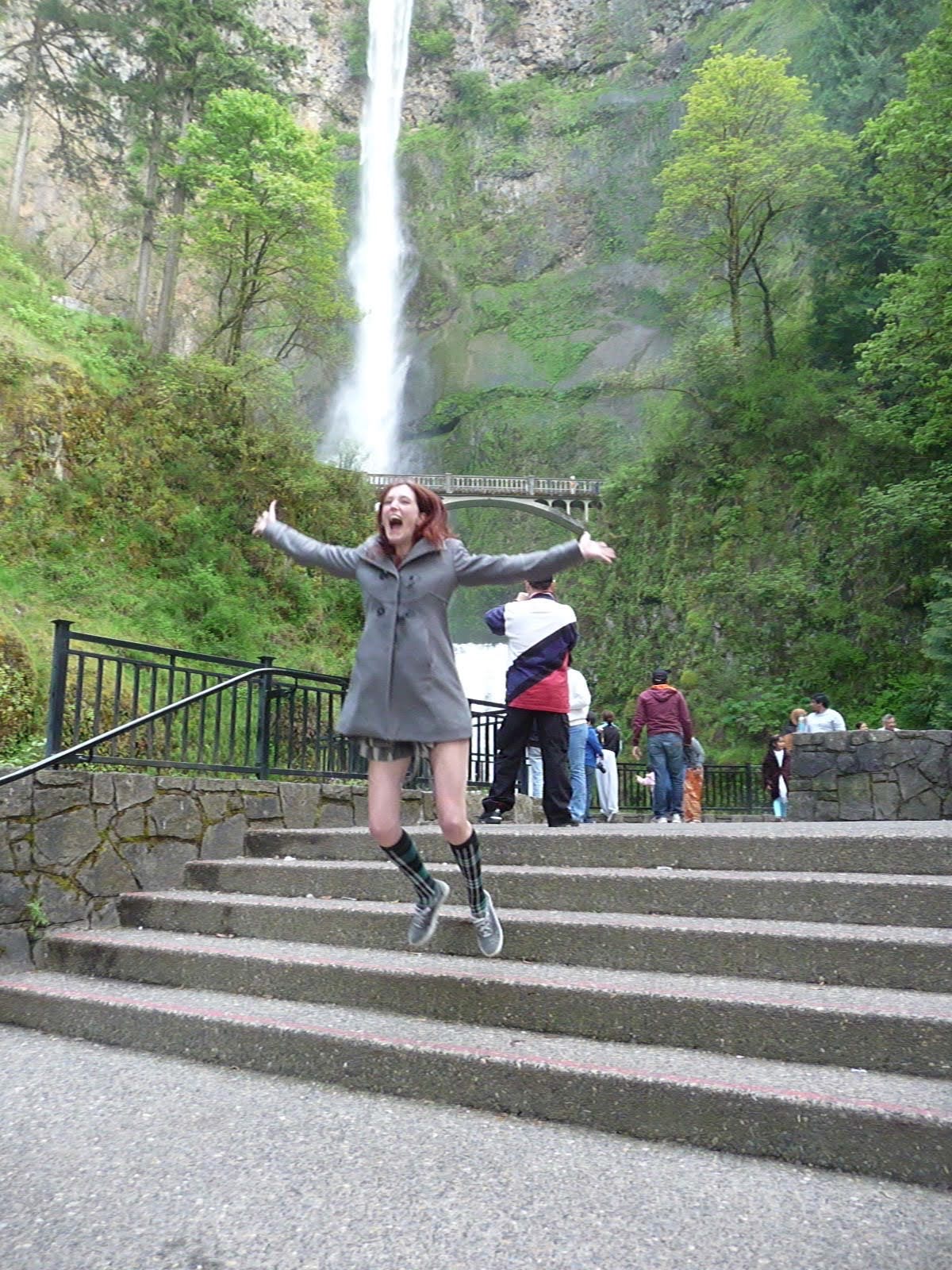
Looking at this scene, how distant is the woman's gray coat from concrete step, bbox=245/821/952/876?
5.96ft

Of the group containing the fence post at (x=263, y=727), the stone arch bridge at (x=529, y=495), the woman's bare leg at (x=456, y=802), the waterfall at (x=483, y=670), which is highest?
the stone arch bridge at (x=529, y=495)

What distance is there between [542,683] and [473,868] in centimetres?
263

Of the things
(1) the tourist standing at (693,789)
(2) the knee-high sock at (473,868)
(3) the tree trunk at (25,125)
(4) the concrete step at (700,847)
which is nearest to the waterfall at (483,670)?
(1) the tourist standing at (693,789)

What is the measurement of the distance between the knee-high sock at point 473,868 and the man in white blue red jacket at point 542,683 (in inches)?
96.6

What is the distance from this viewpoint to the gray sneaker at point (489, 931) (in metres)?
4.00

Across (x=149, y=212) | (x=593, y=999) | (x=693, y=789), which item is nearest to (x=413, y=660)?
(x=593, y=999)

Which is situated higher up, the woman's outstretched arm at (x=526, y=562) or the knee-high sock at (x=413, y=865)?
the woman's outstretched arm at (x=526, y=562)

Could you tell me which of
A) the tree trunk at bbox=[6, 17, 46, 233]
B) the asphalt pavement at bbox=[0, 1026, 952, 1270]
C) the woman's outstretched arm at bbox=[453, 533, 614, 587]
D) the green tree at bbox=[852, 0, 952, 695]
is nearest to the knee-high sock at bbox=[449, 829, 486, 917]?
the asphalt pavement at bbox=[0, 1026, 952, 1270]

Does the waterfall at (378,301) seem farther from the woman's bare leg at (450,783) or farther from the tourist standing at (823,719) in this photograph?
the woman's bare leg at (450,783)

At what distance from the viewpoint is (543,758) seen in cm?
643

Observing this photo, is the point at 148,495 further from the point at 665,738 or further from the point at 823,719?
the point at 823,719

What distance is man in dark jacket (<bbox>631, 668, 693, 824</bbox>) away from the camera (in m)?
10.1

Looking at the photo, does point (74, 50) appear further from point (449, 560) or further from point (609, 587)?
point (449, 560)

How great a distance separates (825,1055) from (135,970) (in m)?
3.25
